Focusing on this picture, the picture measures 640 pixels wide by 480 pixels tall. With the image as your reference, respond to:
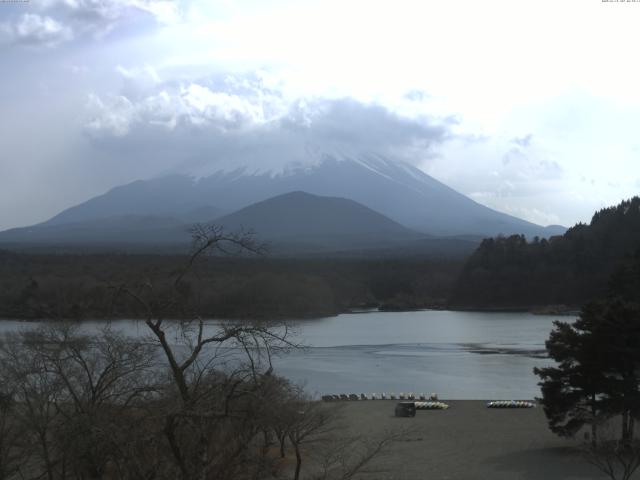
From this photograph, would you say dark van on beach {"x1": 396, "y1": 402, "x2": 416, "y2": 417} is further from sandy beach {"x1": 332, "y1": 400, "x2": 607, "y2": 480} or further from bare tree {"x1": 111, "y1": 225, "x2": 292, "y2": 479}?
bare tree {"x1": 111, "y1": 225, "x2": 292, "y2": 479}

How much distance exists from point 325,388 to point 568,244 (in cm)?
3233

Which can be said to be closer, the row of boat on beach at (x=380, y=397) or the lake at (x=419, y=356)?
the row of boat on beach at (x=380, y=397)

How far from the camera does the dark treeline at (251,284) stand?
15.9m

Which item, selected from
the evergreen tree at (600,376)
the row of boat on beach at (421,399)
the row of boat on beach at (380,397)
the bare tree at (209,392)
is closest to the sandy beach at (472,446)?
the row of boat on beach at (421,399)

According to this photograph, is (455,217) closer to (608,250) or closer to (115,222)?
(115,222)

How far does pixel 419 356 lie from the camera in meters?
26.2

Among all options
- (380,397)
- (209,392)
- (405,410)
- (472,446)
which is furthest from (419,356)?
(209,392)

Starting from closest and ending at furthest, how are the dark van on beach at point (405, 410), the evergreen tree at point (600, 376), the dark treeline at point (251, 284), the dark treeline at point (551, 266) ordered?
the evergreen tree at point (600, 376)
the dark van on beach at point (405, 410)
the dark treeline at point (251, 284)
the dark treeline at point (551, 266)

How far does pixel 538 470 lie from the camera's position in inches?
382

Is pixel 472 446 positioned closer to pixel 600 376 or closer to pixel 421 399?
pixel 600 376

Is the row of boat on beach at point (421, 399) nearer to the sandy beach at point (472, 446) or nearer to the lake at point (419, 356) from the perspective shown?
the sandy beach at point (472, 446)

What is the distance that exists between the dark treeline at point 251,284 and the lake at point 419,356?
1.16 meters

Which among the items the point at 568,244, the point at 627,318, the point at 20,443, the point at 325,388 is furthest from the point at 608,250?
the point at 20,443

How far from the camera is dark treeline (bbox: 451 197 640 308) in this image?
150ft
